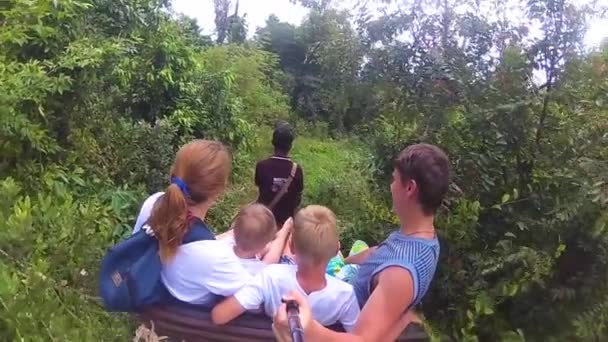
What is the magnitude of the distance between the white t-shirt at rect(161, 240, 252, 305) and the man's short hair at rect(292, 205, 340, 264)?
7.5 inches

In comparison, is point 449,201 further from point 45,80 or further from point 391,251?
point 45,80

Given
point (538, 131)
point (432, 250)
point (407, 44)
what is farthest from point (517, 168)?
point (432, 250)

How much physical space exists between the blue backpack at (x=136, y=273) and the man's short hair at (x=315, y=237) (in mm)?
278

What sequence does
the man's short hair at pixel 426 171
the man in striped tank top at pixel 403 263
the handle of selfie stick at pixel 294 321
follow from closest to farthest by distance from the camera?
the handle of selfie stick at pixel 294 321 → the man in striped tank top at pixel 403 263 → the man's short hair at pixel 426 171

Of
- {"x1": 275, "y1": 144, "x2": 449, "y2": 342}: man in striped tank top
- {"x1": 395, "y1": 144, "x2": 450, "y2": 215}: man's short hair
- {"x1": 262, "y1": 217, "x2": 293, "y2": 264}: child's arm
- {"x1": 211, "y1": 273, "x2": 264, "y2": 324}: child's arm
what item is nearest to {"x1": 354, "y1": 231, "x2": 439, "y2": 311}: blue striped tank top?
{"x1": 275, "y1": 144, "x2": 449, "y2": 342}: man in striped tank top

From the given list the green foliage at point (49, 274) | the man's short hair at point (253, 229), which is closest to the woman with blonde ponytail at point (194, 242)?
the man's short hair at point (253, 229)

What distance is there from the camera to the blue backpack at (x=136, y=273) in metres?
2.14

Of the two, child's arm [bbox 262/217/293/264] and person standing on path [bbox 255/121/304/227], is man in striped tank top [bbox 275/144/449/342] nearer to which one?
child's arm [bbox 262/217/293/264]

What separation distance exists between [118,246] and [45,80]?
2.67 metres

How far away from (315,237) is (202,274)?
328 millimetres

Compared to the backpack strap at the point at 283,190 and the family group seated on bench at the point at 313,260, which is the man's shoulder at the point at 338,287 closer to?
the family group seated on bench at the point at 313,260

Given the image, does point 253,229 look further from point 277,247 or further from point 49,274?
point 49,274

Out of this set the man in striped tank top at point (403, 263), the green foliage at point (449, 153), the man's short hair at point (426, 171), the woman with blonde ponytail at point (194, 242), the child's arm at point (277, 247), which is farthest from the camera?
the green foliage at point (449, 153)

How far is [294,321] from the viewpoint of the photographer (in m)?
1.74
